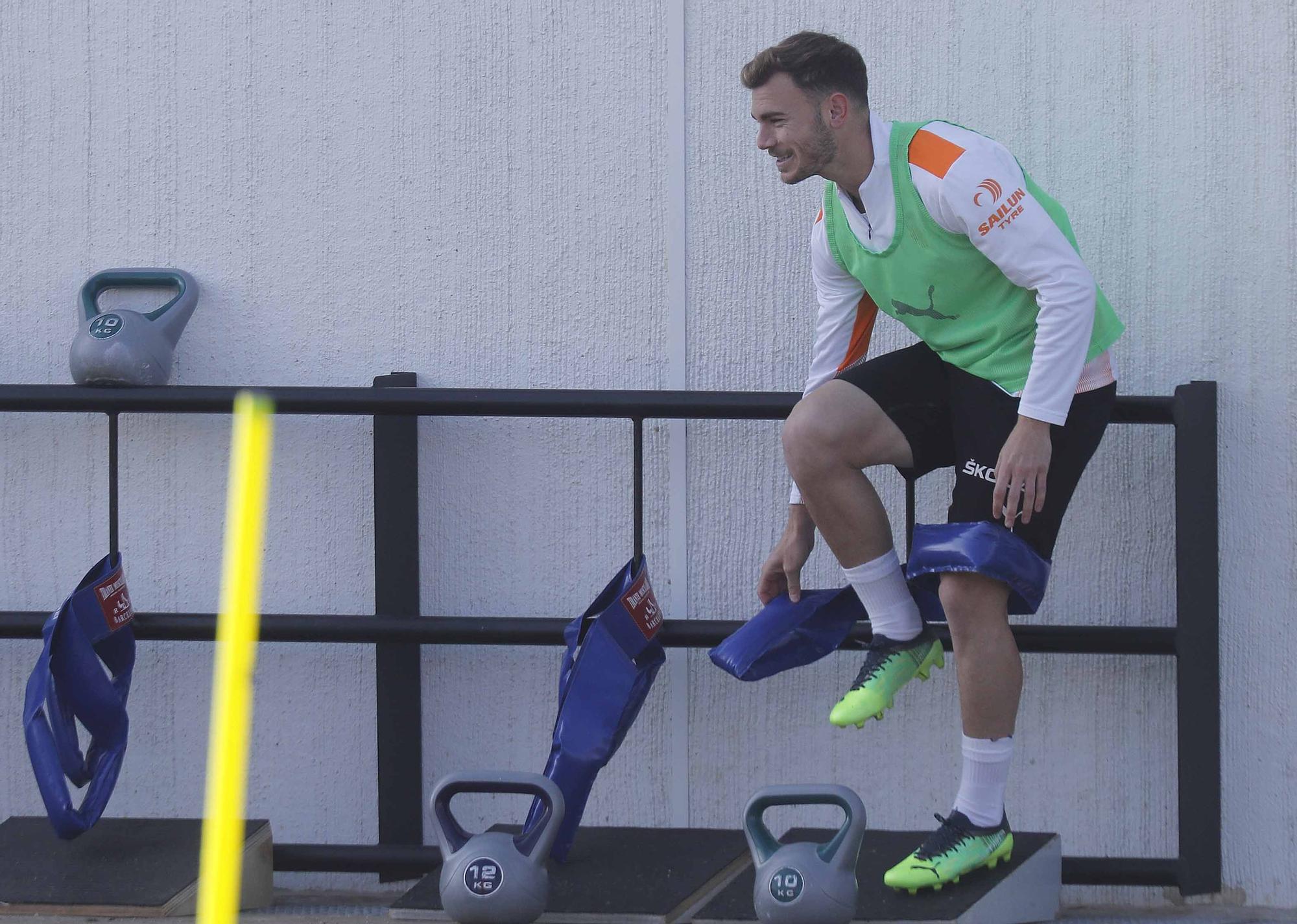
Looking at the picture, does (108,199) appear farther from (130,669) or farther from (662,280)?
(662,280)

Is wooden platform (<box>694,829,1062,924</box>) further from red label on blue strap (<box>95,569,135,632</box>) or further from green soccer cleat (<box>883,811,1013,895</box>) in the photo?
Result: red label on blue strap (<box>95,569,135,632</box>)

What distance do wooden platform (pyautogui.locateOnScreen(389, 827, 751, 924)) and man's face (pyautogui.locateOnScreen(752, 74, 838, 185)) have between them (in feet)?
3.51

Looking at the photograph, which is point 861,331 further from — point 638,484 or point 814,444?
point 638,484

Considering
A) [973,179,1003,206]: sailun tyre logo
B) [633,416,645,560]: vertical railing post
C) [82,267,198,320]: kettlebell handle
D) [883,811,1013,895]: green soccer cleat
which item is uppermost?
[973,179,1003,206]: sailun tyre logo

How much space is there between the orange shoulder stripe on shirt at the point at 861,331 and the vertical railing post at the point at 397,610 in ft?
2.74

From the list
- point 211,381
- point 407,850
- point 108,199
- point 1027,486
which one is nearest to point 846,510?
point 1027,486

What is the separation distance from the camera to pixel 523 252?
2529 mm

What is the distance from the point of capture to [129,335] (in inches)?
93.6

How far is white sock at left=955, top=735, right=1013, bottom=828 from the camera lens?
1.95 m

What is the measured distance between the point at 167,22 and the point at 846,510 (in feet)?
5.26

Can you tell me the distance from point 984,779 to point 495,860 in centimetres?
71

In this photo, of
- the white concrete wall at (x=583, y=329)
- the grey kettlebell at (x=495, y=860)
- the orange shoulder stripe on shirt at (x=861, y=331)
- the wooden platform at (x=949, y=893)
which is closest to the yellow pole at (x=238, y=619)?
the white concrete wall at (x=583, y=329)

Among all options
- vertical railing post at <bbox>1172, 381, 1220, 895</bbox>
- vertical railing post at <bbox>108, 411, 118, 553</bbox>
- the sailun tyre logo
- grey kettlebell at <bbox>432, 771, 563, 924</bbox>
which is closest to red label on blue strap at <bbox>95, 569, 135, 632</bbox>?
vertical railing post at <bbox>108, 411, 118, 553</bbox>

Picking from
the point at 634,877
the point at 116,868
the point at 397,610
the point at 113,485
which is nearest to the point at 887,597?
the point at 634,877
